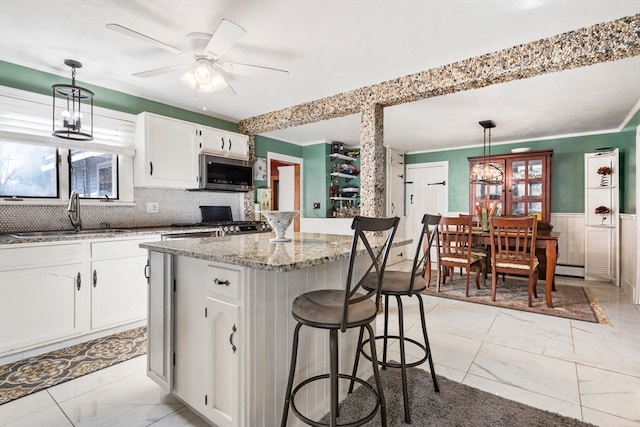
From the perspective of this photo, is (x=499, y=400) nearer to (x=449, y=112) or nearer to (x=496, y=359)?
(x=496, y=359)

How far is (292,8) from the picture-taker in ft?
6.71

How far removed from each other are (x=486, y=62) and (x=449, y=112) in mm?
1530

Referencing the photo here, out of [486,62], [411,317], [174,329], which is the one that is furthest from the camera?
[411,317]

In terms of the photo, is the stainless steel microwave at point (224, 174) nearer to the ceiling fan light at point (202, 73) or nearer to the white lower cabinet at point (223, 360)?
the ceiling fan light at point (202, 73)

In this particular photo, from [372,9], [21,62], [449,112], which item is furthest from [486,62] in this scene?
[21,62]

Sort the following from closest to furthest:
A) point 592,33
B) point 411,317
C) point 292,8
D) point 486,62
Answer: point 292,8
point 592,33
point 486,62
point 411,317

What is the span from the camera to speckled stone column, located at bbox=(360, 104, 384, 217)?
129 inches

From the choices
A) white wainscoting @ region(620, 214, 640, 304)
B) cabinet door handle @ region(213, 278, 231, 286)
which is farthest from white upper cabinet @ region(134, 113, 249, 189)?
white wainscoting @ region(620, 214, 640, 304)

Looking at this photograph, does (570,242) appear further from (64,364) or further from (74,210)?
(74,210)

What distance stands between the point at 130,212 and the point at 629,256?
605cm

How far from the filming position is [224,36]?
2.01 metres

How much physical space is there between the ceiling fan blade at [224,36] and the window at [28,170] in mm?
2006

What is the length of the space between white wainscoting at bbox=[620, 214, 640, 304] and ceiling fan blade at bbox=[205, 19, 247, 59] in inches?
183

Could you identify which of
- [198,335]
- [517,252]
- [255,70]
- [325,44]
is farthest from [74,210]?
[517,252]
